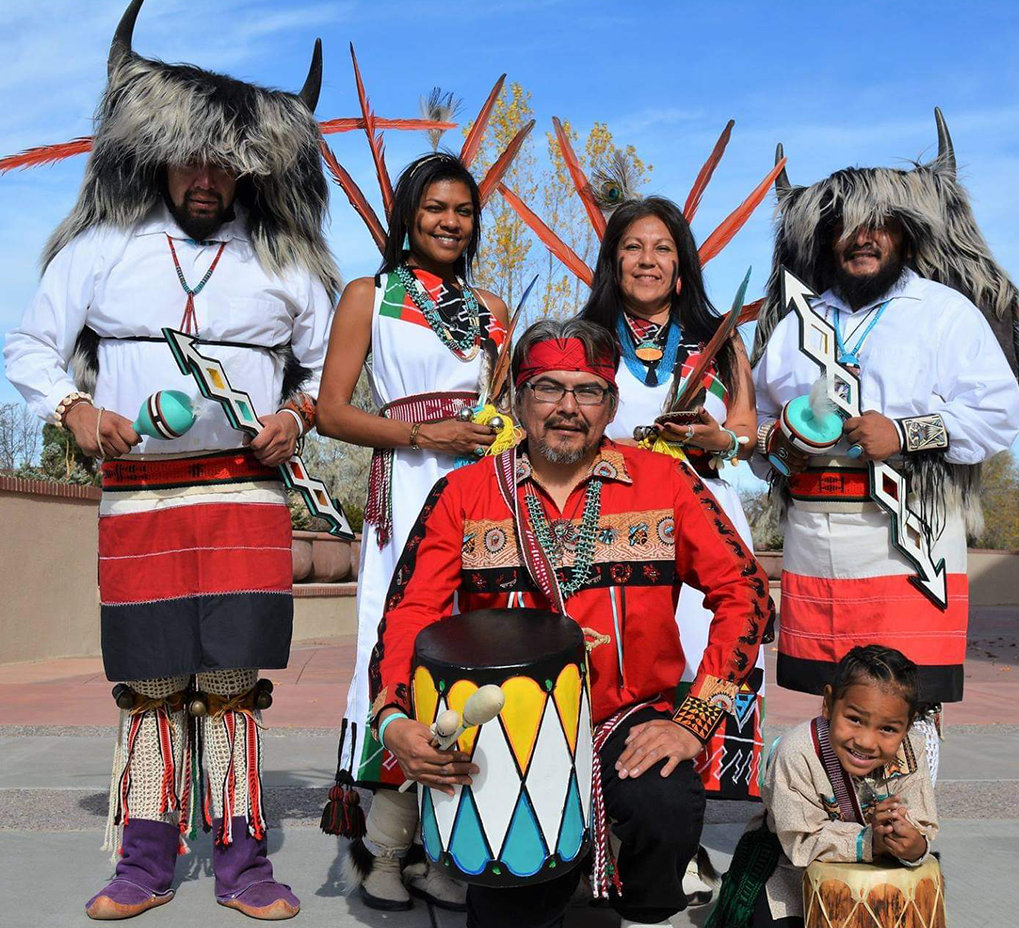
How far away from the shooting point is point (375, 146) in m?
3.83

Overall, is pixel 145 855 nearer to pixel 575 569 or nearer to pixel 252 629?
pixel 252 629

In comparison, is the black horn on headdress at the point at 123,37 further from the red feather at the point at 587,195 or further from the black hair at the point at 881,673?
the black hair at the point at 881,673

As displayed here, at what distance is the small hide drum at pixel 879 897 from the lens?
248 cm

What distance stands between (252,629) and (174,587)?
23 centimetres

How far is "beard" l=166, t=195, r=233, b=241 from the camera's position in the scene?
326cm

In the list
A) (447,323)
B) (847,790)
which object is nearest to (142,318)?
(447,323)

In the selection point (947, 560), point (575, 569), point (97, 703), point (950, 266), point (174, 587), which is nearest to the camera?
point (575, 569)

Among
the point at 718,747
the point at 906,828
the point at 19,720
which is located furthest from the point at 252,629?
the point at 19,720

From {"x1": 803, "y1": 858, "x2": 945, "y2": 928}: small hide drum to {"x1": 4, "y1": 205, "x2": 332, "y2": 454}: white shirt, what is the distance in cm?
184

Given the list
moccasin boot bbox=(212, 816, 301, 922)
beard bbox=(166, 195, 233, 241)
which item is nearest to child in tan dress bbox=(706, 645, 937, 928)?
moccasin boot bbox=(212, 816, 301, 922)

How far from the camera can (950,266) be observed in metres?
3.63

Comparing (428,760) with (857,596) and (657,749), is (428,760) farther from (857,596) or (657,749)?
(857,596)

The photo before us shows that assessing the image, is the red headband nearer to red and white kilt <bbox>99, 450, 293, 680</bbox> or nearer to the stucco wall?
red and white kilt <bbox>99, 450, 293, 680</bbox>

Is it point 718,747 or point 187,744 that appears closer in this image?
point 718,747
